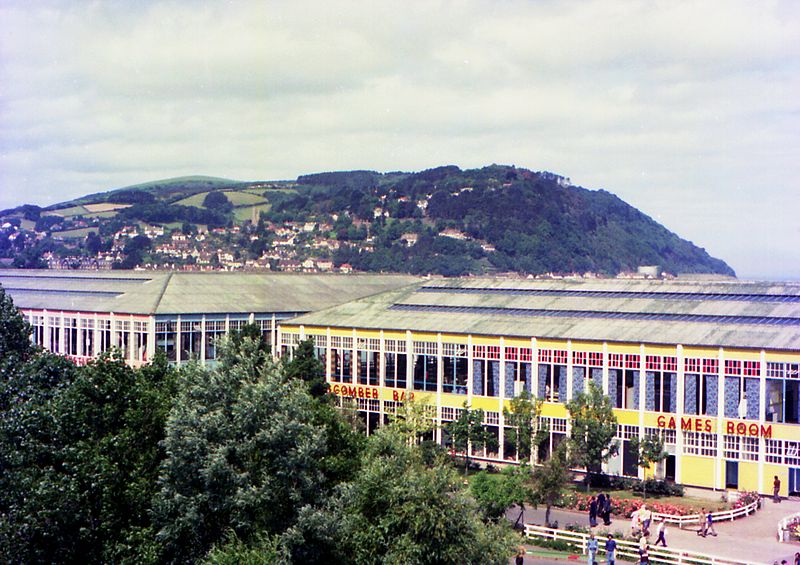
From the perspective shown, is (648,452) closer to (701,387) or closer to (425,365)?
(701,387)

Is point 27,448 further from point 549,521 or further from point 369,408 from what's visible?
point 369,408

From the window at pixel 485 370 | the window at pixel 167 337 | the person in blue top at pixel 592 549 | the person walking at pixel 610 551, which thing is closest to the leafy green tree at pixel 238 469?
the person in blue top at pixel 592 549

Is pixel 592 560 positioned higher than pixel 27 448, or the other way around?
pixel 27 448

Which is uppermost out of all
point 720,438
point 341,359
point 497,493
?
point 341,359

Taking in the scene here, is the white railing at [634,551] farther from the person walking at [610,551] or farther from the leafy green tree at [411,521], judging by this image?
the leafy green tree at [411,521]

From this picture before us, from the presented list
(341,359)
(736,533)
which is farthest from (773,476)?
(341,359)

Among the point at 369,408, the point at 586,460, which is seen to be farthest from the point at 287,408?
the point at 369,408
